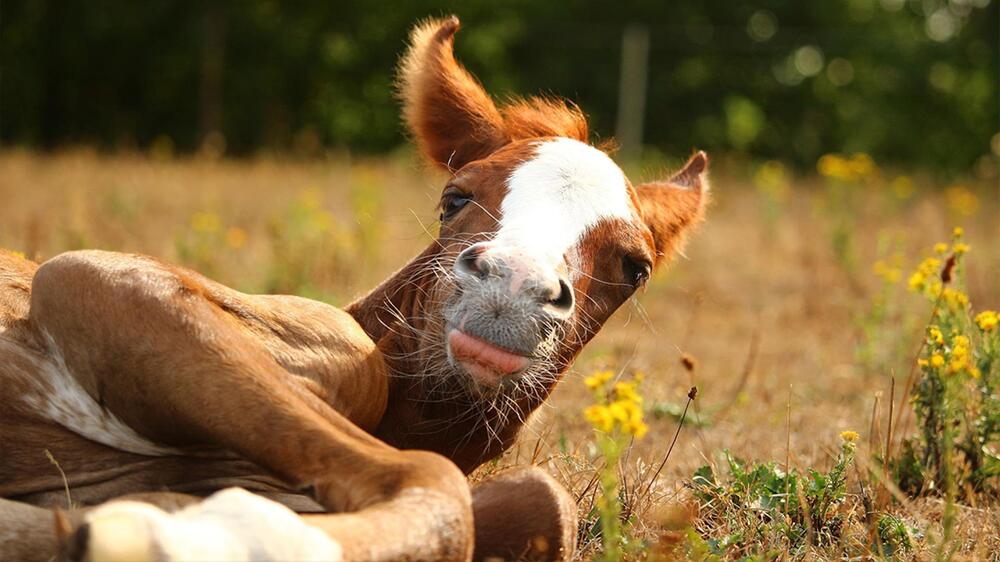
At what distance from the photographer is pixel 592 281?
10.8ft

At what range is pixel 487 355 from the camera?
9.29 feet

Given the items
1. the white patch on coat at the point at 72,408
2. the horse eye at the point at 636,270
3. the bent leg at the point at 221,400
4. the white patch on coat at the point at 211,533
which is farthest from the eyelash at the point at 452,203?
the white patch on coat at the point at 211,533

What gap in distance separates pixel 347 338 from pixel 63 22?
68.2ft

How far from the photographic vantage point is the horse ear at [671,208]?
150 inches

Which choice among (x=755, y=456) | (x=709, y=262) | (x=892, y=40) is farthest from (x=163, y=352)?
(x=892, y=40)

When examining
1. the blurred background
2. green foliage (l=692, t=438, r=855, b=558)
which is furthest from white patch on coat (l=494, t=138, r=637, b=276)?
the blurred background

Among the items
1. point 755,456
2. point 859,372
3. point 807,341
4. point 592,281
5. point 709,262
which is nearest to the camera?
point 592,281

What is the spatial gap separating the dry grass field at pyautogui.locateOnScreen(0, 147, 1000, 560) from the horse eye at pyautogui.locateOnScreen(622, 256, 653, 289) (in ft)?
0.59

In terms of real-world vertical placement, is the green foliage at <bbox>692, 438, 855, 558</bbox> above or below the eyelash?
below

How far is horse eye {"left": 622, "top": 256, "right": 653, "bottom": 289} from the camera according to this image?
336 centimetres

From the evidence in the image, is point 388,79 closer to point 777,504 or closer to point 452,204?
point 452,204

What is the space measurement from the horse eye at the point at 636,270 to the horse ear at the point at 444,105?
0.72m

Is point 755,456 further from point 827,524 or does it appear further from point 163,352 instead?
point 163,352

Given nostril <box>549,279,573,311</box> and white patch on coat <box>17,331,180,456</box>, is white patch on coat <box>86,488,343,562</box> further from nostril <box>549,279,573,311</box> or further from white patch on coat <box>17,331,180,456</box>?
nostril <box>549,279,573,311</box>
